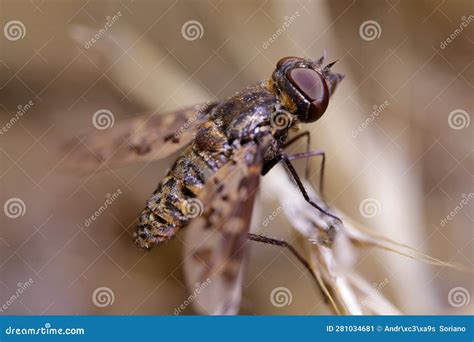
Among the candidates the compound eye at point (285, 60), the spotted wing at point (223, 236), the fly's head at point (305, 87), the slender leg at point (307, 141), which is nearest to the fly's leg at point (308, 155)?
the slender leg at point (307, 141)

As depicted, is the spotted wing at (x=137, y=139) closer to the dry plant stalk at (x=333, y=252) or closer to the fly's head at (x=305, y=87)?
the fly's head at (x=305, y=87)

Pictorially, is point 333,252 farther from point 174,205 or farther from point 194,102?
point 194,102

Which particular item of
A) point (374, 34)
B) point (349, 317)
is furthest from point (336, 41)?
point (349, 317)

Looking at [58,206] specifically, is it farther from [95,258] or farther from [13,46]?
[13,46]

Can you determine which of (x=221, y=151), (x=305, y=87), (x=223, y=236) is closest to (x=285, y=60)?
(x=305, y=87)

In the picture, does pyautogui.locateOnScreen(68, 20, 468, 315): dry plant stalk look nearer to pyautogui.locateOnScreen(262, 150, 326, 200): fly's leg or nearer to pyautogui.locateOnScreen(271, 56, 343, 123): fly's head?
pyautogui.locateOnScreen(262, 150, 326, 200): fly's leg

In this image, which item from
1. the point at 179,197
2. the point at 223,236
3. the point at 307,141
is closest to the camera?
the point at 223,236
